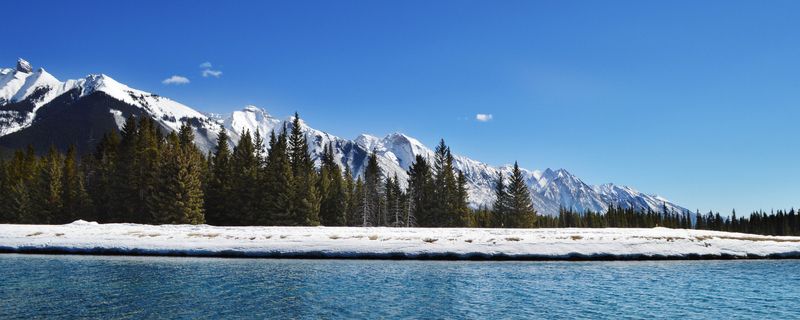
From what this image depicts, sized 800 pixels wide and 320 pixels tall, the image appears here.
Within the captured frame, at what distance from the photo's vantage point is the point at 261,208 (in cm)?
7475

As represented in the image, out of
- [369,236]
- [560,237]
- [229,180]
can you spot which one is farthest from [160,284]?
[229,180]

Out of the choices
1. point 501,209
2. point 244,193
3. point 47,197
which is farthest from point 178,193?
point 501,209

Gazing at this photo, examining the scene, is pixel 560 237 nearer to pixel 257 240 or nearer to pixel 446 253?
pixel 446 253

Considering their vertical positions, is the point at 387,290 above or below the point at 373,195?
below

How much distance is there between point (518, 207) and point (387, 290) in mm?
78165

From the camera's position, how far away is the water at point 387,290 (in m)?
19.2

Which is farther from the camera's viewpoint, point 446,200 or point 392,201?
point 392,201

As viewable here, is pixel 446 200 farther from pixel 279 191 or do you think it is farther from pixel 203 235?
pixel 203 235

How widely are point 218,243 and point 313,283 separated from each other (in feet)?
67.2

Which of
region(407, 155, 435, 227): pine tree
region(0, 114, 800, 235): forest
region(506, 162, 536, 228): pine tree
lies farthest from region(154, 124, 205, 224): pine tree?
region(506, 162, 536, 228): pine tree

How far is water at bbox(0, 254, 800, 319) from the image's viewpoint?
19.2 meters

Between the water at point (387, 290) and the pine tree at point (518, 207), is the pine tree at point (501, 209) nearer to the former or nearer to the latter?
the pine tree at point (518, 207)

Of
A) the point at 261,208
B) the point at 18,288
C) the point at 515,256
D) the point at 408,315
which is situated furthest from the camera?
the point at 261,208

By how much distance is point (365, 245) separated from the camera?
143 ft
